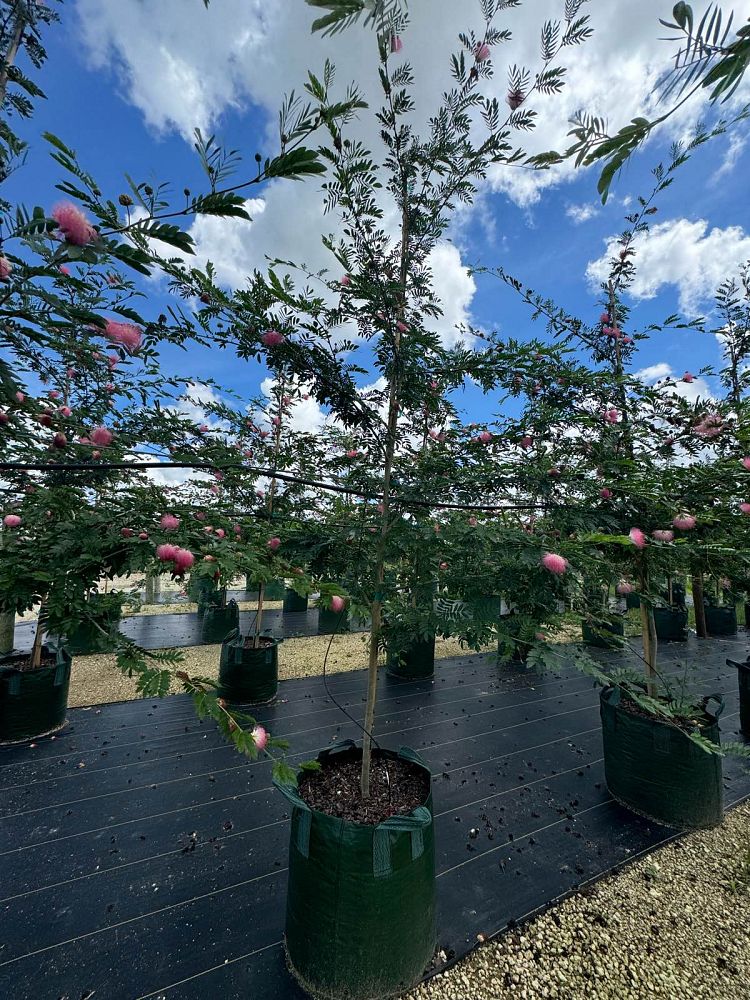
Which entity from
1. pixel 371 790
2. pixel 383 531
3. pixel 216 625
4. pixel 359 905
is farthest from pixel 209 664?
pixel 383 531

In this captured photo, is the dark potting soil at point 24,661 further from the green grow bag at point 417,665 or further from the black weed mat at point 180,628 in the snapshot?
the green grow bag at point 417,665

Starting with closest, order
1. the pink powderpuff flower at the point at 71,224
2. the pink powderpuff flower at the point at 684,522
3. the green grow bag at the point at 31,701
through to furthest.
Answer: the pink powderpuff flower at the point at 71,224, the pink powderpuff flower at the point at 684,522, the green grow bag at the point at 31,701

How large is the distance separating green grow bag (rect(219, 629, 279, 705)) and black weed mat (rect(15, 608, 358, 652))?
5.87ft

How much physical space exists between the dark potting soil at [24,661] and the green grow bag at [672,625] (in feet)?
28.0

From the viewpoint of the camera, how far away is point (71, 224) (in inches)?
26.2

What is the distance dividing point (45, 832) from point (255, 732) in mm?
2258

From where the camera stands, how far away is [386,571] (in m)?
1.88

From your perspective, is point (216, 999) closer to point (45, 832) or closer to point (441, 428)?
point (45, 832)

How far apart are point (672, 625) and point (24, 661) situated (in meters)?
9.07

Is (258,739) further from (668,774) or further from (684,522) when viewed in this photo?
(668,774)

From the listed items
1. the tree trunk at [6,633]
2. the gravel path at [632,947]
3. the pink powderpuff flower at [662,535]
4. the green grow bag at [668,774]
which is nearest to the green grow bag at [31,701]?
the tree trunk at [6,633]

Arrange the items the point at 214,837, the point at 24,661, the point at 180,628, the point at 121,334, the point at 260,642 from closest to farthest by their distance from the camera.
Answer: the point at 121,334 → the point at 214,837 → the point at 24,661 → the point at 260,642 → the point at 180,628

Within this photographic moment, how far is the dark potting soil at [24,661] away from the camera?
3.52m

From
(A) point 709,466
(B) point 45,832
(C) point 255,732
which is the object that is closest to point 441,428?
(A) point 709,466
